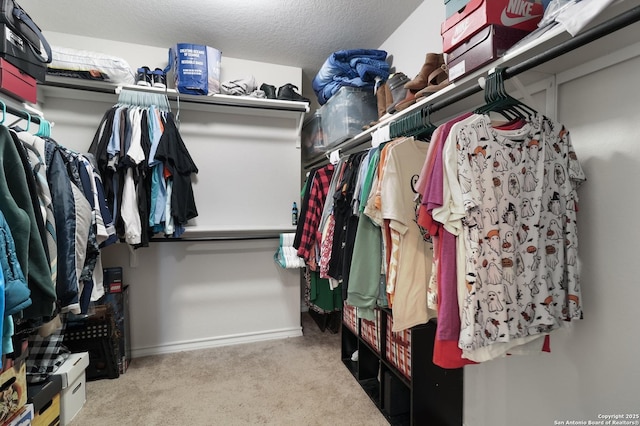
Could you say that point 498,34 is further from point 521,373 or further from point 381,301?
point 521,373

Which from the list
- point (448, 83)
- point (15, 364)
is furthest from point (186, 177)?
point (448, 83)

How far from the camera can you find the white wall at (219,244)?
2.40 meters

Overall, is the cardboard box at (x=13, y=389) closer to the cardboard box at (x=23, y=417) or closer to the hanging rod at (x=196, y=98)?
the cardboard box at (x=23, y=417)

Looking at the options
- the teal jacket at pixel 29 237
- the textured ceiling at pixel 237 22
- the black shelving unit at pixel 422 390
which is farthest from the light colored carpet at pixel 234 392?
the textured ceiling at pixel 237 22

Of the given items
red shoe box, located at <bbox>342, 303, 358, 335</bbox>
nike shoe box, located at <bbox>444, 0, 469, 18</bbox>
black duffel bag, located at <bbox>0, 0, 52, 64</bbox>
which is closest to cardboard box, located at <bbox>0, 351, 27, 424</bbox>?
→ black duffel bag, located at <bbox>0, 0, 52, 64</bbox>

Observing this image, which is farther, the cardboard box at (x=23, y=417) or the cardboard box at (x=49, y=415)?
the cardboard box at (x=49, y=415)

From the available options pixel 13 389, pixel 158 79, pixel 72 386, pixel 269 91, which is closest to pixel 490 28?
pixel 269 91

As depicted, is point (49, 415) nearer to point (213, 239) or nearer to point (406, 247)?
point (213, 239)

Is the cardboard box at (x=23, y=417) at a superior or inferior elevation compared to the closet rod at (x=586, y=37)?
inferior

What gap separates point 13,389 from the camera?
4.42 feet

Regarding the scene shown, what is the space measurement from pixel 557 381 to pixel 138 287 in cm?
271

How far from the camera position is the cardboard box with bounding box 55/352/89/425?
1.64m

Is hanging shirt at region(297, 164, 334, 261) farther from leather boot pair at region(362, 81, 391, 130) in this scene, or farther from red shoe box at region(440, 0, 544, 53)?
red shoe box at region(440, 0, 544, 53)

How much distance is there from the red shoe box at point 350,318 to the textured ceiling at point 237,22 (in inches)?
79.5
